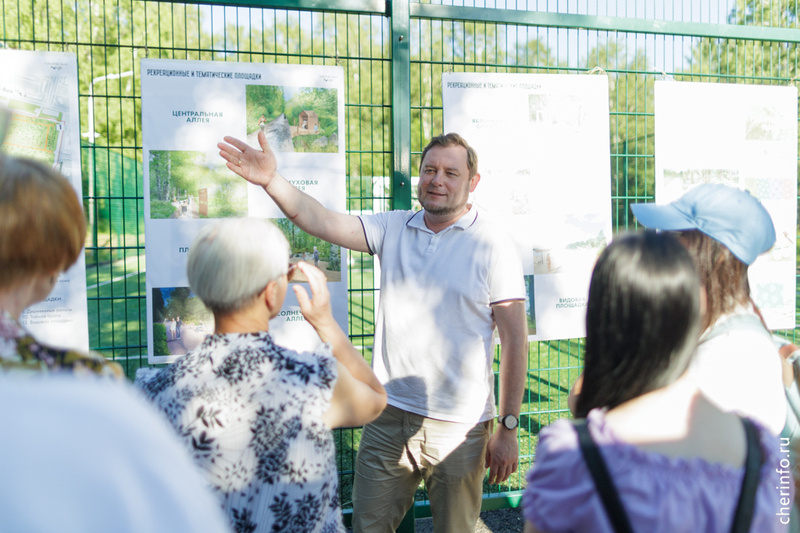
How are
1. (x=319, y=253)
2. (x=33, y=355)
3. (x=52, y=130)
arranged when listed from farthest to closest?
(x=319, y=253) → (x=52, y=130) → (x=33, y=355)

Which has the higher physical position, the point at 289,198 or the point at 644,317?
the point at 289,198

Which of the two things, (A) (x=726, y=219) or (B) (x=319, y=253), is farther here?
(B) (x=319, y=253)

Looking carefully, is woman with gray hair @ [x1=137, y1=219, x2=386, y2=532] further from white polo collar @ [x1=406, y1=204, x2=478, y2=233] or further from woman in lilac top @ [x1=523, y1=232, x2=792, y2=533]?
white polo collar @ [x1=406, y1=204, x2=478, y2=233]

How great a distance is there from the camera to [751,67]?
3984mm

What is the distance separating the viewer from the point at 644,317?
49.0 inches

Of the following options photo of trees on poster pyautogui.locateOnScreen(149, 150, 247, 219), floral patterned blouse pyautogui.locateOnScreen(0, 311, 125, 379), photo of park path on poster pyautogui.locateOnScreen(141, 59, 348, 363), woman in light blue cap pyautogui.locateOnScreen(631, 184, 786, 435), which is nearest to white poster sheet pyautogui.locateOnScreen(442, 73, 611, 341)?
photo of park path on poster pyautogui.locateOnScreen(141, 59, 348, 363)

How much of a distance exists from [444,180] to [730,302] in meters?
1.49

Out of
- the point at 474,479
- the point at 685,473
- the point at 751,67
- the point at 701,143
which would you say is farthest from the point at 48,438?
the point at 751,67

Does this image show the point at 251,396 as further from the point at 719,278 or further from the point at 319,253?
the point at 319,253

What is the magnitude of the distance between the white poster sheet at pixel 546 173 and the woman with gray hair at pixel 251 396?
2.01 metres

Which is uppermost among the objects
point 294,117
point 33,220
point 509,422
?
point 294,117

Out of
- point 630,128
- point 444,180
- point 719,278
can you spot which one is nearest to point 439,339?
point 444,180

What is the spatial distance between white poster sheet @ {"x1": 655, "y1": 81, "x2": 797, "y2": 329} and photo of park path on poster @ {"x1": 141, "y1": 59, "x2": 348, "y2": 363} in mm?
2100

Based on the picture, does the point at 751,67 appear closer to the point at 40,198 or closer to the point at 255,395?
the point at 255,395
